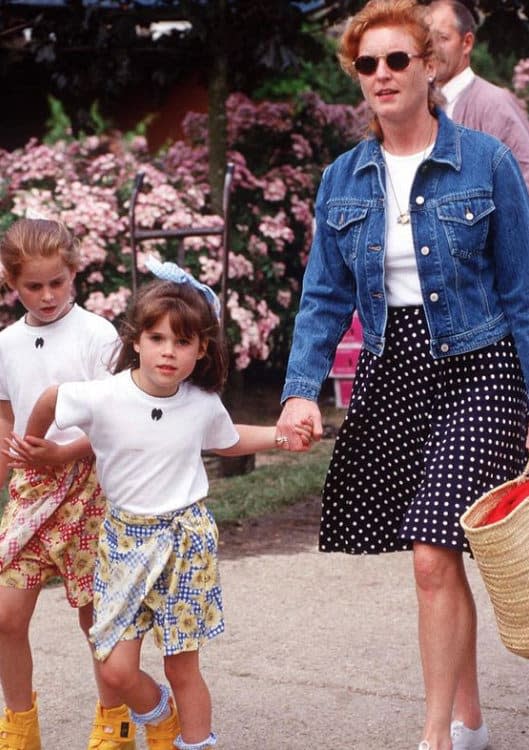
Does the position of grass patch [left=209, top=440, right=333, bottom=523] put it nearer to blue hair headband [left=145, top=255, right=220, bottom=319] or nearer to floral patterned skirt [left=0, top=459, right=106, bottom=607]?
floral patterned skirt [left=0, top=459, right=106, bottom=607]

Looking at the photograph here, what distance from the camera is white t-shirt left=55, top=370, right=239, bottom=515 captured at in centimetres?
346

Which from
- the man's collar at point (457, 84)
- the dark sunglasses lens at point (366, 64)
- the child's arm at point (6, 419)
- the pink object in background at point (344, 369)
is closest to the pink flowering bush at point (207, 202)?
the pink object in background at point (344, 369)

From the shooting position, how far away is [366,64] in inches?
139

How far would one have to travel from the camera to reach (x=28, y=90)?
12.2 metres

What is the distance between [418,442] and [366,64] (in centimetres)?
93

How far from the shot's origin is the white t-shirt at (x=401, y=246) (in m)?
3.52

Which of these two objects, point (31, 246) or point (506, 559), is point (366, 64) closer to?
point (31, 246)

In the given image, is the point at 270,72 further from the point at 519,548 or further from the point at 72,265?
the point at 519,548

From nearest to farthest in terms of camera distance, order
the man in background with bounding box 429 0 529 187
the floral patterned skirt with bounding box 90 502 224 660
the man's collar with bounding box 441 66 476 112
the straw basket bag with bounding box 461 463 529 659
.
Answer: the straw basket bag with bounding box 461 463 529 659, the floral patterned skirt with bounding box 90 502 224 660, the man in background with bounding box 429 0 529 187, the man's collar with bounding box 441 66 476 112

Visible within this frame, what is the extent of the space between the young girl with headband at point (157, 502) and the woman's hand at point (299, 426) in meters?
0.01

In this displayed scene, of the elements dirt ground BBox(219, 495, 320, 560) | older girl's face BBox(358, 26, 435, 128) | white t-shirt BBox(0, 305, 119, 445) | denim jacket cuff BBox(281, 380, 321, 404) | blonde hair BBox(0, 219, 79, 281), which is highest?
older girl's face BBox(358, 26, 435, 128)

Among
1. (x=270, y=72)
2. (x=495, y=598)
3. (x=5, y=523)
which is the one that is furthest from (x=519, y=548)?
(x=270, y=72)

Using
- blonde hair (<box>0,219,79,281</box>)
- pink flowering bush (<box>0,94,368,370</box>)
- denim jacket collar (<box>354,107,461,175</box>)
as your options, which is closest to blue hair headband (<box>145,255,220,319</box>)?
blonde hair (<box>0,219,79,281</box>)

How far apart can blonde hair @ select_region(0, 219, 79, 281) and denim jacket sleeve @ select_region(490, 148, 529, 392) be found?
1.06m
